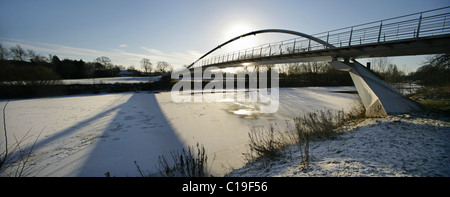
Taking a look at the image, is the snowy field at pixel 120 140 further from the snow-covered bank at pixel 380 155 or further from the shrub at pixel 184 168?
the snow-covered bank at pixel 380 155

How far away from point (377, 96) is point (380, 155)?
22.2ft

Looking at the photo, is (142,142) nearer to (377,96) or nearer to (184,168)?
(184,168)

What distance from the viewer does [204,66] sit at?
3931 cm

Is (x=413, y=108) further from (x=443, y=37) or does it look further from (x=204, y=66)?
(x=204, y=66)

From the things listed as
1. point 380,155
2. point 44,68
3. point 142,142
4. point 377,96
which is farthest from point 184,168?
point 44,68

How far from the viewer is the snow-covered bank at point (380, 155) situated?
3129 mm

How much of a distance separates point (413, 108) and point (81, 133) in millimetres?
15716

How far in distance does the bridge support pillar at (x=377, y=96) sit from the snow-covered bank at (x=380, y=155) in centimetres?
214

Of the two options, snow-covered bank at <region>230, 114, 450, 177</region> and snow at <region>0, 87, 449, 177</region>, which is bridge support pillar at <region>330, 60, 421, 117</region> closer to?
snow at <region>0, 87, 449, 177</region>

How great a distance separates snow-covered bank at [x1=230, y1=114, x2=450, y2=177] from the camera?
313cm

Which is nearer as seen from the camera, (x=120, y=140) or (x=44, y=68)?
(x=120, y=140)

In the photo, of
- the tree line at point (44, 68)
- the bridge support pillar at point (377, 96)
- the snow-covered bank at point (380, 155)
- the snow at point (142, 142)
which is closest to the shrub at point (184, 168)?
the snow at point (142, 142)

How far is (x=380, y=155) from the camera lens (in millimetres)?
3807

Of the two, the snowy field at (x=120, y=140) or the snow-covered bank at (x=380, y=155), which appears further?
the snowy field at (x=120, y=140)
